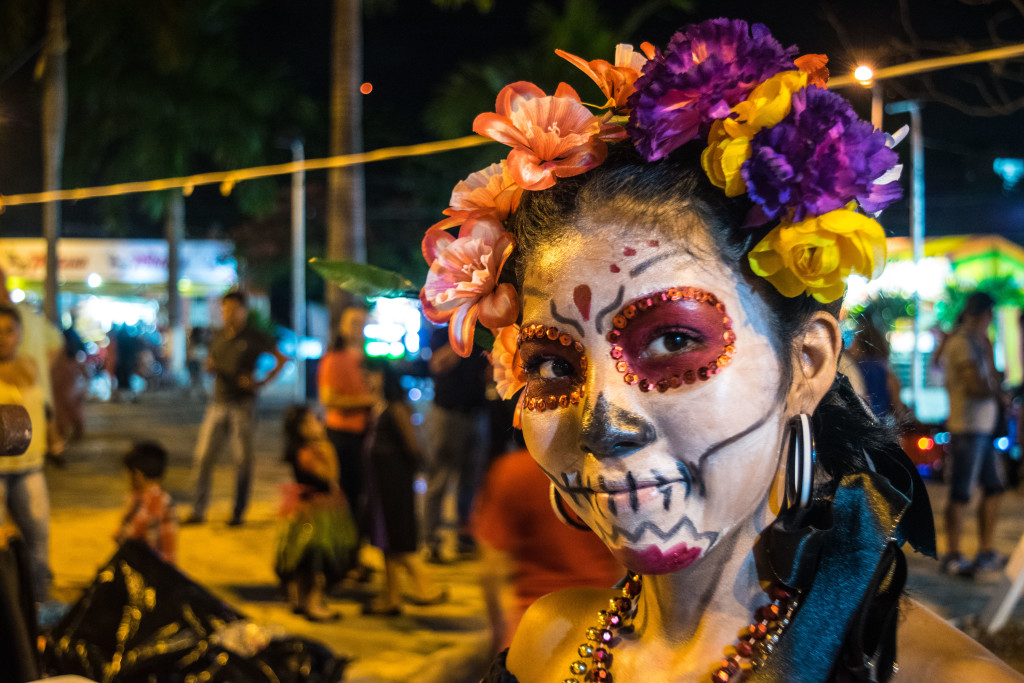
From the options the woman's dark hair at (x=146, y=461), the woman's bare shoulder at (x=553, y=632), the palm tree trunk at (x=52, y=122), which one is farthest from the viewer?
the palm tree trunk at (x=52, y=122)

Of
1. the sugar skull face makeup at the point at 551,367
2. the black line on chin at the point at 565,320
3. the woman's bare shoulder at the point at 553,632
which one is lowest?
the woman's bare shoulder at the point at 553,632

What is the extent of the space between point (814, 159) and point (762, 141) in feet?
0.22

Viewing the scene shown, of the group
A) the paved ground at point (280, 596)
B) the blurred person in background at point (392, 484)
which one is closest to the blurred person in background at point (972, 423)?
the paved ground at point (280, 596)

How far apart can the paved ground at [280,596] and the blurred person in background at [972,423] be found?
0.32 m

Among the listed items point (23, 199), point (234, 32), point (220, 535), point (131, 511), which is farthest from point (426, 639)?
point (234, 32)

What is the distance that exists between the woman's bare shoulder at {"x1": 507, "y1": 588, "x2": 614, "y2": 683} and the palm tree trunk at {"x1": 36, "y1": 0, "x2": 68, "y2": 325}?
15.6 m

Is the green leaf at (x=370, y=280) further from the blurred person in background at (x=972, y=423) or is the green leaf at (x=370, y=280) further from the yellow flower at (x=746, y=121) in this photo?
the blurred person in background at (x=972, y=423)

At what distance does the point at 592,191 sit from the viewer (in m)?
1.23

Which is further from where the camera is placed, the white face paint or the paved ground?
the paved ground

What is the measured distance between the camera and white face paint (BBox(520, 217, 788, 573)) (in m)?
1.10

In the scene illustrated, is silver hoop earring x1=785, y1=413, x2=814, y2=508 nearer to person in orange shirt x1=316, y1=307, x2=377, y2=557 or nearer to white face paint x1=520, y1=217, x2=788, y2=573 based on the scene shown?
white face paint x1=520, y1=217, x2=788, y2=573

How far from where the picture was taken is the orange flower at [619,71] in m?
1.26

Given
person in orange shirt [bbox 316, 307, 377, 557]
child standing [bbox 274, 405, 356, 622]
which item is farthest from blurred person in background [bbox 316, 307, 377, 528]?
child standing [bbox 274, 405, 356, 622]

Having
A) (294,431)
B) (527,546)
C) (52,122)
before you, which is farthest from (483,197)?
(52,122)
